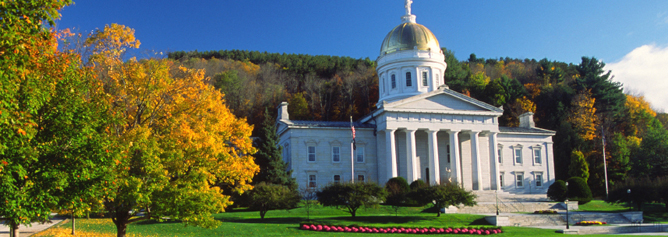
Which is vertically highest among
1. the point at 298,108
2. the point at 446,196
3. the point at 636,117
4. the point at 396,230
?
the point at 298,108

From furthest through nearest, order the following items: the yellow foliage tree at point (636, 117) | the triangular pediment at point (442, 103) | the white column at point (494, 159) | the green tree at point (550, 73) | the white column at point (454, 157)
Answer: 1. the green tree at point (550, 73)
2. the yellow foliage tree at point (636, 117)
3. the white column at point (494, 159)
4. the white column at point (454, 157)
5. the triangular pediment at point (442, 103)

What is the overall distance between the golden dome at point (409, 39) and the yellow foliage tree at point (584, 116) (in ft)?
77.9

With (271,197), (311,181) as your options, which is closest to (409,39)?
(311,181)

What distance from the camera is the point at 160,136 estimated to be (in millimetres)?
17828

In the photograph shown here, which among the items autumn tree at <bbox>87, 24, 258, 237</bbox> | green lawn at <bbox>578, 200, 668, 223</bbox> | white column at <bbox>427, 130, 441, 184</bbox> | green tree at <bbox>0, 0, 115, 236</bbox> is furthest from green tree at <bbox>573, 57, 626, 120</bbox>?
green tree at <bbox>0, 0, 115, 236</bbox>

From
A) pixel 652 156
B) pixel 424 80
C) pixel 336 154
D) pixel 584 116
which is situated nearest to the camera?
pixel 336 154

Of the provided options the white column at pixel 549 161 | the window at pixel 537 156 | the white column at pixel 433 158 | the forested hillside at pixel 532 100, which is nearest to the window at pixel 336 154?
the white column at pixel 433 158

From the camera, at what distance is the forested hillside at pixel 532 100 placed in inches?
2468

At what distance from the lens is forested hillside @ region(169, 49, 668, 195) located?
6269 centimetres

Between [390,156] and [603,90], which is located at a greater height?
[603,90]

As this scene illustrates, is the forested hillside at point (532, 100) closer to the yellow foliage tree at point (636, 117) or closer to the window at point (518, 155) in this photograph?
the yellow foliage tree at point (636, 117)

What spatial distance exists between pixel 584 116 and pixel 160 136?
6277 cm

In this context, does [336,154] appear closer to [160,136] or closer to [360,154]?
[360,154]

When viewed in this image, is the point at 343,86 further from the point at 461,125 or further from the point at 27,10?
the point at 27,10
